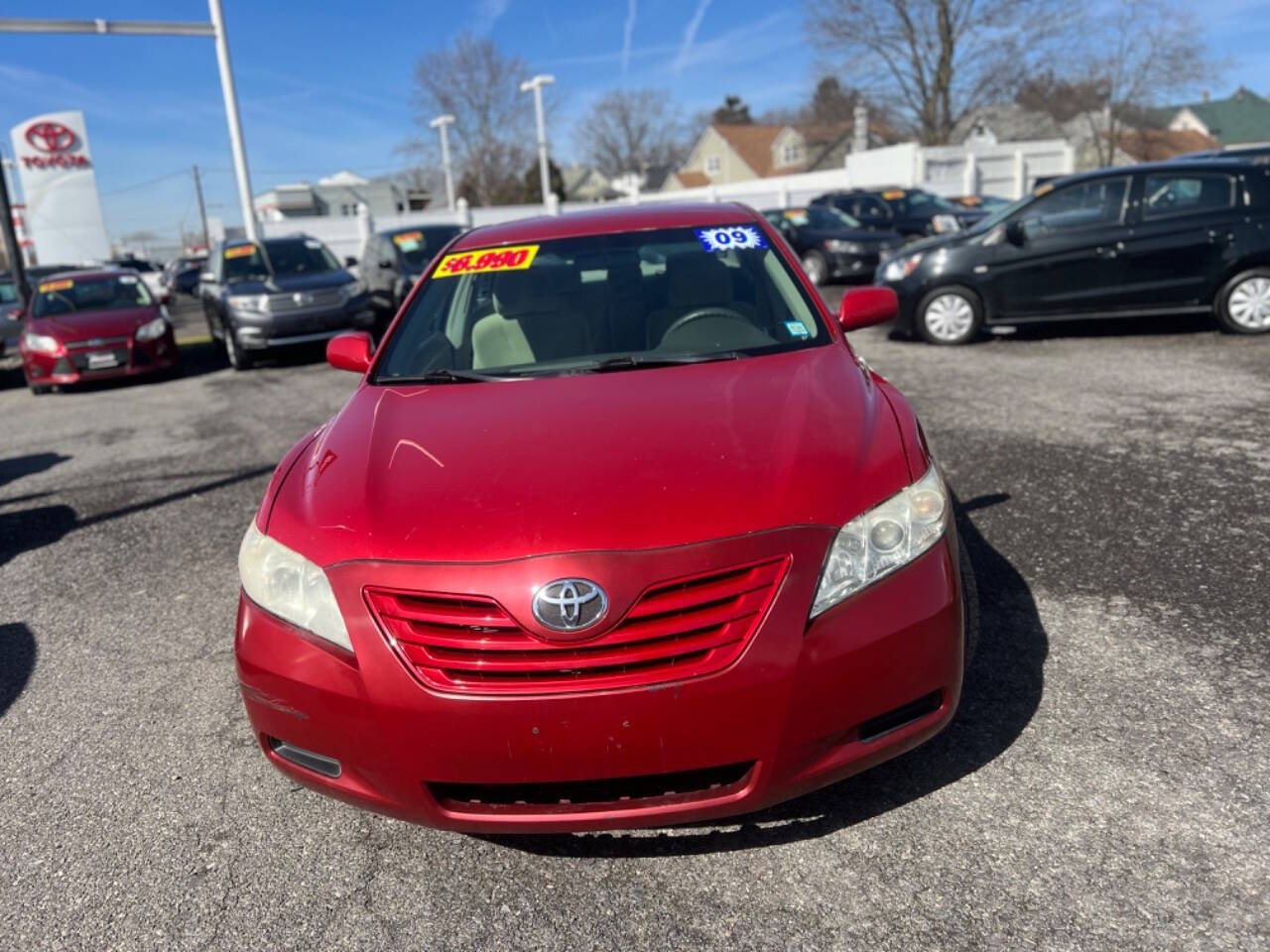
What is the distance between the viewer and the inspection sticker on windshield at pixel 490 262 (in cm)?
398

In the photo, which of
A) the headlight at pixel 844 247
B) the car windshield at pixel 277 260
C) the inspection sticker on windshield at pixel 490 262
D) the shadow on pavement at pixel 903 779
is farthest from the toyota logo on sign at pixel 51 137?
the shadow on pavement at pixel 903 779

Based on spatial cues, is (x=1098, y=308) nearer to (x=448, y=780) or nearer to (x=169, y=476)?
(x=169, y=476)

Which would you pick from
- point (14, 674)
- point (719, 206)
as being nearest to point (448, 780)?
point (14, 674)

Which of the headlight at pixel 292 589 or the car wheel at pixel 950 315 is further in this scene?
the car wheel at pixel 950 315

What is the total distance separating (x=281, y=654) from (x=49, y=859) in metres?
1.00

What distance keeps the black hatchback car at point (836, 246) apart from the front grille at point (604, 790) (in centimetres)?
1435

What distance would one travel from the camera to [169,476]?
22.1 feet

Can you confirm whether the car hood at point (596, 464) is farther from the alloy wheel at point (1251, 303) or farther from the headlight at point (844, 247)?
the headlight at point (844, 247)

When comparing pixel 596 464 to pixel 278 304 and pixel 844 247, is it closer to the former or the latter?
pixel 278 304

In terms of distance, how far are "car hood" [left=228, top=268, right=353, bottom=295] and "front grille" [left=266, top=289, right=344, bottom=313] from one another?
3.1 inches

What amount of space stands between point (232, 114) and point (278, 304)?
10.5 meters

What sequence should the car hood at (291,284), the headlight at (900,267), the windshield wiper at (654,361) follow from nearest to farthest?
1. the windshield wiper at (654,361)
2. the headlight at (900,267)
3. the car hood at (291,284)

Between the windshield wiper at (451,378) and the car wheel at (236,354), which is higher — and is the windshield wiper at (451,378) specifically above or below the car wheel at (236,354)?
above

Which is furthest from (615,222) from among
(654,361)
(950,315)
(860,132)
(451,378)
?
(860,132)
